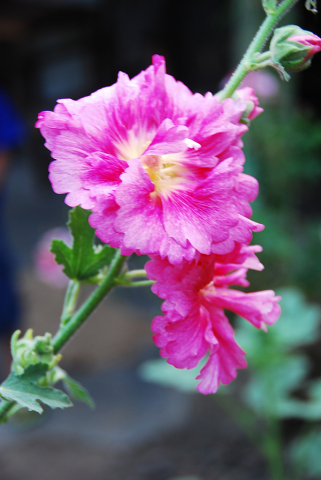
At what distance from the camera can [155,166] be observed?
1.45 ft

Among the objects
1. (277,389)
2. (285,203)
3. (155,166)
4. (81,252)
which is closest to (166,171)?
(155,166)

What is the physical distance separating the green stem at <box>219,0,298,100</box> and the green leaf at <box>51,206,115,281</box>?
0.18 m

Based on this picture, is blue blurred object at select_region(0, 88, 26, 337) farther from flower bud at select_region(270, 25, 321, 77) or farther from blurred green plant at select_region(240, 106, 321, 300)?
flower bud at select_region(270, 25, 321, 77)

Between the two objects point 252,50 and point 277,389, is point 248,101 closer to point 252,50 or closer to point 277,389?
point 252,50

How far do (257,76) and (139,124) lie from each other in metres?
1.88

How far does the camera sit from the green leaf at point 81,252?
497 millimetres

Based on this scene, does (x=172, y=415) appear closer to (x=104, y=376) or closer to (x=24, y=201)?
(x=104, y=376)

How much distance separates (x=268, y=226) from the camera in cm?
239

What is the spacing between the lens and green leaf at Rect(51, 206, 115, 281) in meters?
0.50

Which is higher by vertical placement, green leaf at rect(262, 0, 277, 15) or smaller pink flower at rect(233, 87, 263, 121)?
green leaf at rect(262, 0, 277, 15)

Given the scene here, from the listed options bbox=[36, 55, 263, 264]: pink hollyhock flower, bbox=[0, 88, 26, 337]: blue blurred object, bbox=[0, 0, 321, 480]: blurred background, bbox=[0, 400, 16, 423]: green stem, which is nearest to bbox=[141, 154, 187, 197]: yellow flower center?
bbox=[36, 55, 263, 264]: pink hollyhock flower

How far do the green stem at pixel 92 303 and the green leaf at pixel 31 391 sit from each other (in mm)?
33

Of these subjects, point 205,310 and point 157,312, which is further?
point 157,312

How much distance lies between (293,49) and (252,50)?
35mm
